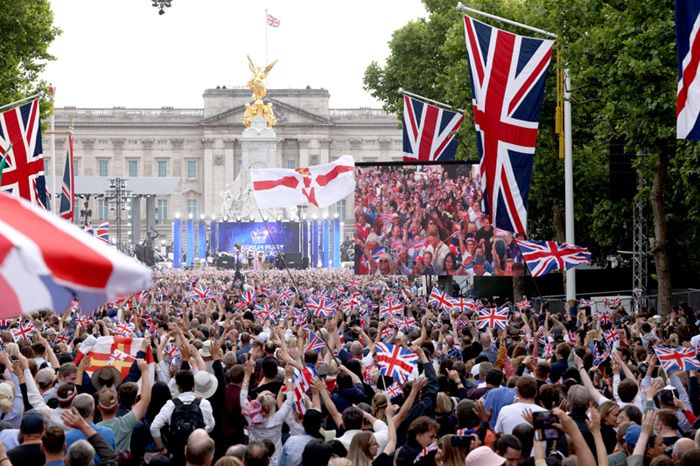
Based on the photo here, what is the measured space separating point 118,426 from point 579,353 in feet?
18.0

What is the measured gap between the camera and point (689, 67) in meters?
13.9

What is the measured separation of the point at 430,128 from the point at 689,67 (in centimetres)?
1729

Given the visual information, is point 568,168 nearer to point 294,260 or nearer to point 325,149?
point 294,260

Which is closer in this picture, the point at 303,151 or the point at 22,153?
the point at 22,153

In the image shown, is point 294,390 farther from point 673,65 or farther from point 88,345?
point 673,65

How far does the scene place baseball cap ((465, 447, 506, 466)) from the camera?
696 centimetres

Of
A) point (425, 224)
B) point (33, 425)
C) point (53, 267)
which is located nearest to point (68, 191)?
point (425, 224)

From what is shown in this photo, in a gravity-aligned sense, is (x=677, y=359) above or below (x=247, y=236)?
above

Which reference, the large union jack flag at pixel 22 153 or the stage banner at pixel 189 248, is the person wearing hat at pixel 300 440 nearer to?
the large union jack flag at pixel 22 153

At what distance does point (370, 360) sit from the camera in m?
13.0

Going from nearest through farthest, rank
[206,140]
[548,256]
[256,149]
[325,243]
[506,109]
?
[506,109] < [548,256] < [325,243] < [256,149] < [206,140]

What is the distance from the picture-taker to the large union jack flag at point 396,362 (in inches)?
422

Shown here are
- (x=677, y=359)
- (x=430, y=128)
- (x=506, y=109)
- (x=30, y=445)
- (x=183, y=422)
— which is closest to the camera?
(x=30, y=445)

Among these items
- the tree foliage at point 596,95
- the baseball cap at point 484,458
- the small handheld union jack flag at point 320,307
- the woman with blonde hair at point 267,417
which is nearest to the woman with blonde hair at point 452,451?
the baseball cap at point 484,458
